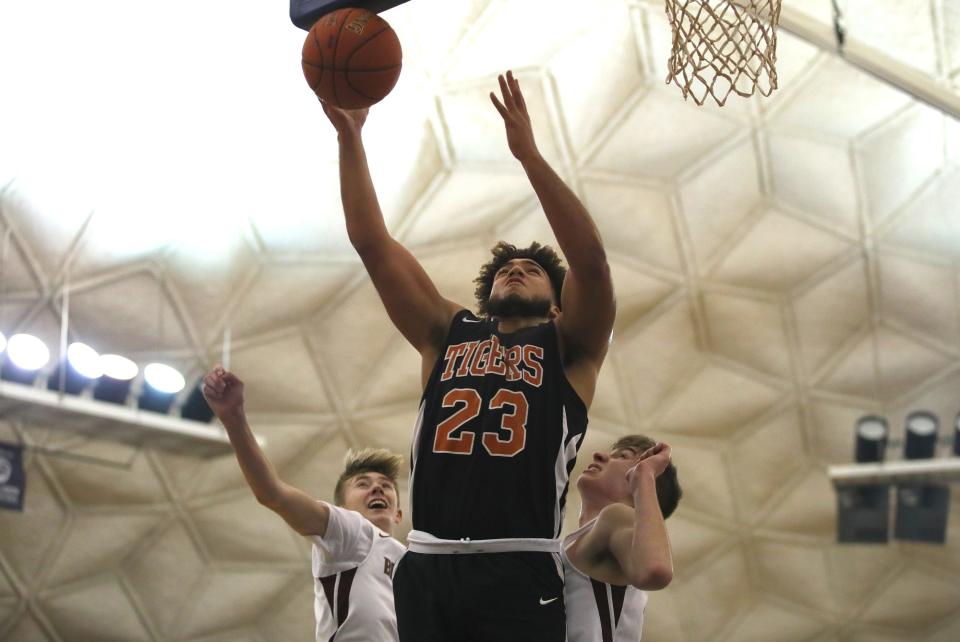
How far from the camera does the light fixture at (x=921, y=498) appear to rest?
16.7 m

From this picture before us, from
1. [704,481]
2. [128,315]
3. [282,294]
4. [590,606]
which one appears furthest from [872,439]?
[590,606]

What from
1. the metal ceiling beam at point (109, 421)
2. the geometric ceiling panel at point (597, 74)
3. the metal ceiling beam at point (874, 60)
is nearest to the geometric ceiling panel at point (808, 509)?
the geometric ceiling panel at point (597, 74)

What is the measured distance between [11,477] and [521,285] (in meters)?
13.1

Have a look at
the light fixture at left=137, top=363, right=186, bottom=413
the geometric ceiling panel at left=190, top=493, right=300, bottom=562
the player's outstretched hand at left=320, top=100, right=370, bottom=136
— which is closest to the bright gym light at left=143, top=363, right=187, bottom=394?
the light fixture at left=137, top=363, right=186, bottom=413

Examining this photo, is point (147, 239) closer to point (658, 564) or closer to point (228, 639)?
point (228, 639)

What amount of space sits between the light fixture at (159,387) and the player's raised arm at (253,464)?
1029 cm

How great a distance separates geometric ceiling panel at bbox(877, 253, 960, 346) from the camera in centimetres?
1786

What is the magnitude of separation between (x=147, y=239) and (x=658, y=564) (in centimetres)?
1441

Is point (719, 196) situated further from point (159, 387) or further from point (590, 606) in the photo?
point (590, 606)

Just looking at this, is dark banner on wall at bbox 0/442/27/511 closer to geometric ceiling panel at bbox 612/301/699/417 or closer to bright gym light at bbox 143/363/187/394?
bright gym light at bbox 143/363/187/394

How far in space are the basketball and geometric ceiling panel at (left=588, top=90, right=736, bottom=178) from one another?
10.9 metres

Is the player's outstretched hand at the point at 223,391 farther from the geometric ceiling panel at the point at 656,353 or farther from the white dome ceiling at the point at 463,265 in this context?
the geometric ceiling panel at the point at 656,353

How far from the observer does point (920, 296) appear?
1816 centimetres

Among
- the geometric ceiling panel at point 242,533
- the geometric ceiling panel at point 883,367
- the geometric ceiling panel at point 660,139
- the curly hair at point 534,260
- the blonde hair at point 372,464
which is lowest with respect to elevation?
the curly hair at point 534,260
